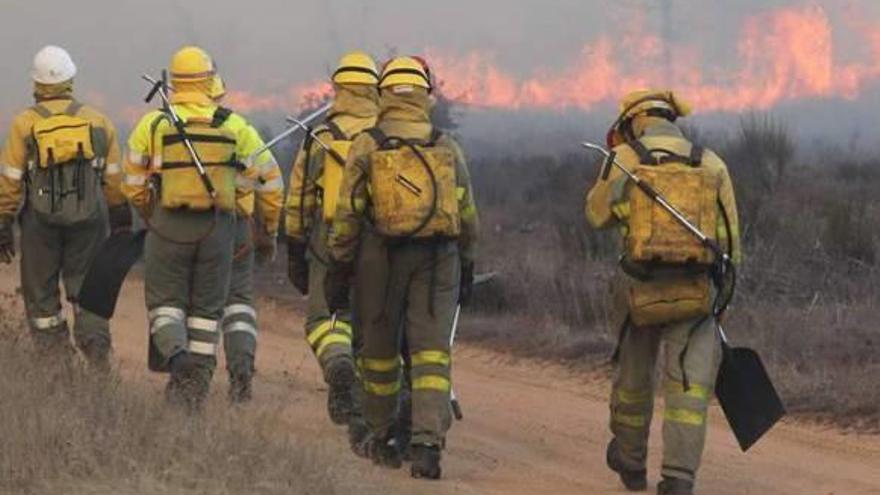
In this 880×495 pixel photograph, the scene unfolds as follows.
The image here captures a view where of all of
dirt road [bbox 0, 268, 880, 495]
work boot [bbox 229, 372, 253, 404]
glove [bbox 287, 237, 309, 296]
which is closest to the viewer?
dirt road [bbox 0, 268, 880, 495]

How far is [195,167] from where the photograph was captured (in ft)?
27.3

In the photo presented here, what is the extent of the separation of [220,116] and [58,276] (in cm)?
185

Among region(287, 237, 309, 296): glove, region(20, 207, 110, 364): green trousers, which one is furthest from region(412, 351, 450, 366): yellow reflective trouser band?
region(20, 207, 110, 364): green trousers

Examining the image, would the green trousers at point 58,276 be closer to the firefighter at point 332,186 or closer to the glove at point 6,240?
the glove at point 6,240

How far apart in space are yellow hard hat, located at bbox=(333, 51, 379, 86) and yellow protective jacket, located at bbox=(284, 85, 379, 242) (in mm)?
34

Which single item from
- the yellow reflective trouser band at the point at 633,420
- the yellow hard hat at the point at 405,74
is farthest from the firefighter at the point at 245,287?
the yellow reflective trouser band at the point at 633,420

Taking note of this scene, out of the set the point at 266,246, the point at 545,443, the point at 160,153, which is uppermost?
the point at 160,153

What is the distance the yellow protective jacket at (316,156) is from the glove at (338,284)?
0.71m

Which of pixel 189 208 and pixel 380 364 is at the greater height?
pixel 189 208

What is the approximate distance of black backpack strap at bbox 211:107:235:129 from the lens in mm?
8469

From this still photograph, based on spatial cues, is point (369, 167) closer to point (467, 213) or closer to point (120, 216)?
point (467, 213)

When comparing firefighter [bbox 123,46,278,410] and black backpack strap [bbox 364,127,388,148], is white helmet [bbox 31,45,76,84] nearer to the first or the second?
firefighter [bbox 123,46,278,410]

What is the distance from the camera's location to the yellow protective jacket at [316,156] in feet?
27.8

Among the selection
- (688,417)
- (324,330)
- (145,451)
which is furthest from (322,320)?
(145,451)
